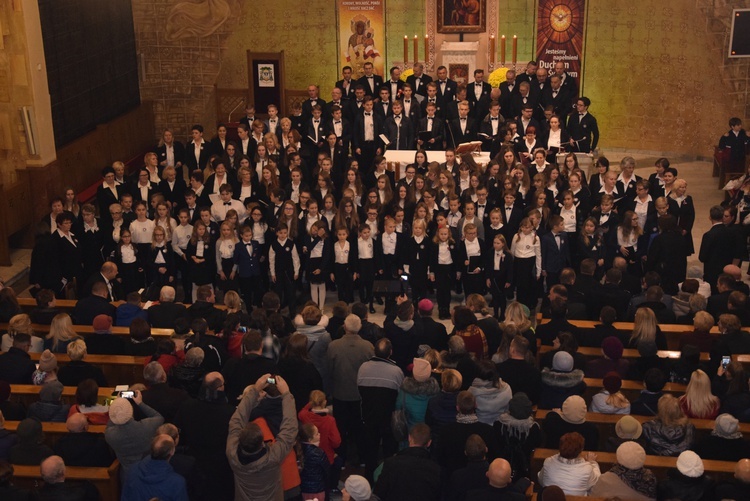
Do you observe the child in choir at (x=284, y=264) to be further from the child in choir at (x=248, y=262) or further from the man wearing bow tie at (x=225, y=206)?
the man wearing bow tie at (x=225, y=206)

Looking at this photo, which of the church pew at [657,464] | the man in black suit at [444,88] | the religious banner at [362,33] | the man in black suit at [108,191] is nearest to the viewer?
the church pew at [657,464]

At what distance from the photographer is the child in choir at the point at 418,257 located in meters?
12.2

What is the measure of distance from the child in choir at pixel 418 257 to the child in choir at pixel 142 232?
327cm

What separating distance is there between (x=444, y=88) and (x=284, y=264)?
20.3ft

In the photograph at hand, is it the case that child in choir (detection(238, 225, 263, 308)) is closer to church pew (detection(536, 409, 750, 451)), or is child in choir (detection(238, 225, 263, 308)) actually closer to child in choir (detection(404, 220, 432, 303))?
child in choir (detection(404, 220, 432, 303))

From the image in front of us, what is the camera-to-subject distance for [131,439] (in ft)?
24.2

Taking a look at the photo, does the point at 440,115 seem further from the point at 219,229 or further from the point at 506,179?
the point at 219,229

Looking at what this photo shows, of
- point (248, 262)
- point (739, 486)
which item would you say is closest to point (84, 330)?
point (248, 262)

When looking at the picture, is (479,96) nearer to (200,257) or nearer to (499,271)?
(499,271)

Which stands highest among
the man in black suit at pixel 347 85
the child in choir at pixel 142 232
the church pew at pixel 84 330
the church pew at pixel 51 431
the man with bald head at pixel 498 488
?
the man in black suit at pixel 347 85

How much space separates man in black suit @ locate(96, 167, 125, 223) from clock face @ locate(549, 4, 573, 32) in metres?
9.93

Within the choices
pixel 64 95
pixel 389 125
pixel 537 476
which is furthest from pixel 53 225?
pixel 537 476

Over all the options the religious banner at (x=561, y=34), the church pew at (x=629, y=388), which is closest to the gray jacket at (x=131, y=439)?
the church pew at (x=629, y=388)

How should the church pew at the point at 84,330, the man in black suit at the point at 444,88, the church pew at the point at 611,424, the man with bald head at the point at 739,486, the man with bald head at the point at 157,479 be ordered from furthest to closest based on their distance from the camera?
1. the man in black suit at the point at 444,88
2. the church pew at the point at 84,330
3. the church pew at the point at 611,424
4. the man with bald head at the point at 157,479
5. the man with bald head at the point at 739,486
